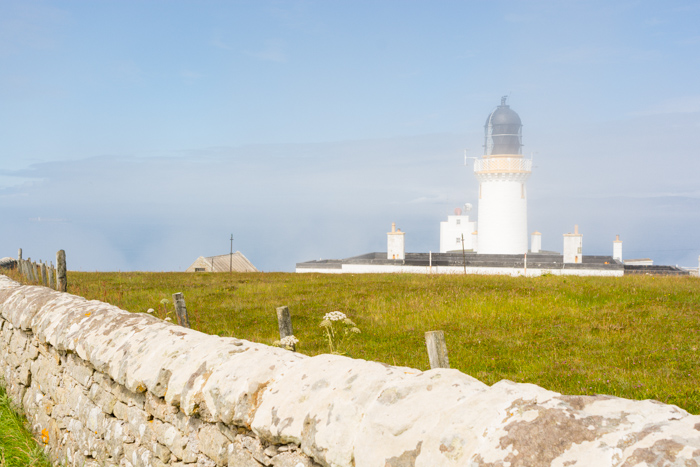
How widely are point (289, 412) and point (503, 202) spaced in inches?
1841

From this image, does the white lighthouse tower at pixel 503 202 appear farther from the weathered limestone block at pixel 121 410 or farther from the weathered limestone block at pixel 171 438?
the weathered limestone block at pixel 171 438

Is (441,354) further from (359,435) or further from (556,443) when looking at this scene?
(556,443)

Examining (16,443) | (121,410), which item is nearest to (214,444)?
(121,410)

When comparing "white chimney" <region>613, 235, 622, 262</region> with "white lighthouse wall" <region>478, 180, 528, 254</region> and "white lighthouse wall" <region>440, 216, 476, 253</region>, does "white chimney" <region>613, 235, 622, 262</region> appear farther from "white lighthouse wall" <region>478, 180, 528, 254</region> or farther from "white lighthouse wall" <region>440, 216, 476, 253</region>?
"white lighthouse wall" <region>440, 216, 476, 253</region>

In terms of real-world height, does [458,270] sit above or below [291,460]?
below

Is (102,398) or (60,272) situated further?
(60,272)

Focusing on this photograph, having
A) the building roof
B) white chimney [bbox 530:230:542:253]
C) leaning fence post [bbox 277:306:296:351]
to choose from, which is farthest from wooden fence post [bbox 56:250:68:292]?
white chimney [bbox 530:230:542:253]

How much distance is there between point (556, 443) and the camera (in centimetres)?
196

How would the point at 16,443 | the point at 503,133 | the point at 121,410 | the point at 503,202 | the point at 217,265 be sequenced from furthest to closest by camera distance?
1. the point at 503,133
2. the point at 503,202
3. the point at 217,265
4. the point at 16,443
5. the point at 121,410

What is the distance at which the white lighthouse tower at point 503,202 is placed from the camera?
47.0 meters

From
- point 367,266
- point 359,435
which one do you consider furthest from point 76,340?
point 367,266

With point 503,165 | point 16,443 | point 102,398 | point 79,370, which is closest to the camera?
point 102,398

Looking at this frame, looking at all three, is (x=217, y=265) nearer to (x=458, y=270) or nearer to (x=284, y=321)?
(x=458, y=270)

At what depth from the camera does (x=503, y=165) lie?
47.3 m
